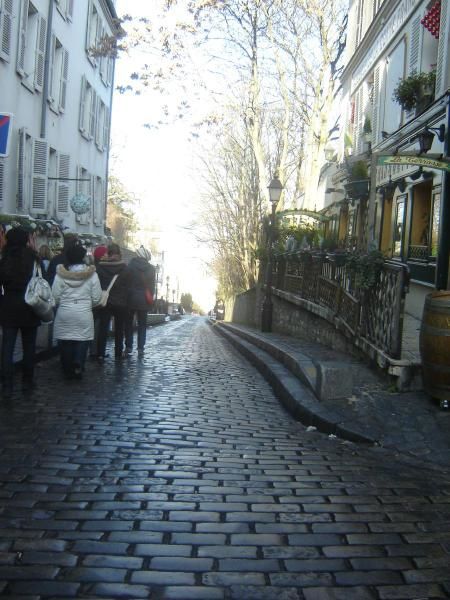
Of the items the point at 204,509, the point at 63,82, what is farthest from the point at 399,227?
the point at 204,509

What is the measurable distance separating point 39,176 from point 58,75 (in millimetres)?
4047

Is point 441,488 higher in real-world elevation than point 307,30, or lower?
lower

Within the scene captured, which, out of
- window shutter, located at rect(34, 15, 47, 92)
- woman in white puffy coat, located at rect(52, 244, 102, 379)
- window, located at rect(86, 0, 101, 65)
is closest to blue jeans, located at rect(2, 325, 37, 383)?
woman in white puffy coat, located at rect(52, 244, 102, 379)

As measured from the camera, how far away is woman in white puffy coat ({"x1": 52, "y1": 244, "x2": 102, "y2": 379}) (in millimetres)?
8547

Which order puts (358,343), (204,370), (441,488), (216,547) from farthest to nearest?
1. (204,370)
2. (358,343)
3. (441,488)
4. (216,547)

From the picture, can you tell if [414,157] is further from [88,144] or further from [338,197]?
[88,144]

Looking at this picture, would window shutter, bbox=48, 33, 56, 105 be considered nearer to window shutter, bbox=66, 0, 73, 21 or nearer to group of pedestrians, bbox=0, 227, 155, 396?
window shutter, bbox=66, 0, 73, 21

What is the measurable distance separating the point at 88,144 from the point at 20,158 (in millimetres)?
8836

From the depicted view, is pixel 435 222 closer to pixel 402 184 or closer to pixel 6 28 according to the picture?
pixel 402 184

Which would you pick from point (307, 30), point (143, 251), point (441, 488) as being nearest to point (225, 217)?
point (307, 30)

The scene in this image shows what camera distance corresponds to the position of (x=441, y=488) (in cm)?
483

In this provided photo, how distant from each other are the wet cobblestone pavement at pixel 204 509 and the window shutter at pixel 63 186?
15.2 meters

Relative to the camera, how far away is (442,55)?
1333 centimetres

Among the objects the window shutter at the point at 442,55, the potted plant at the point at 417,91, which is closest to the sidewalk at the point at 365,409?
the window shutter at the point at 442,55
